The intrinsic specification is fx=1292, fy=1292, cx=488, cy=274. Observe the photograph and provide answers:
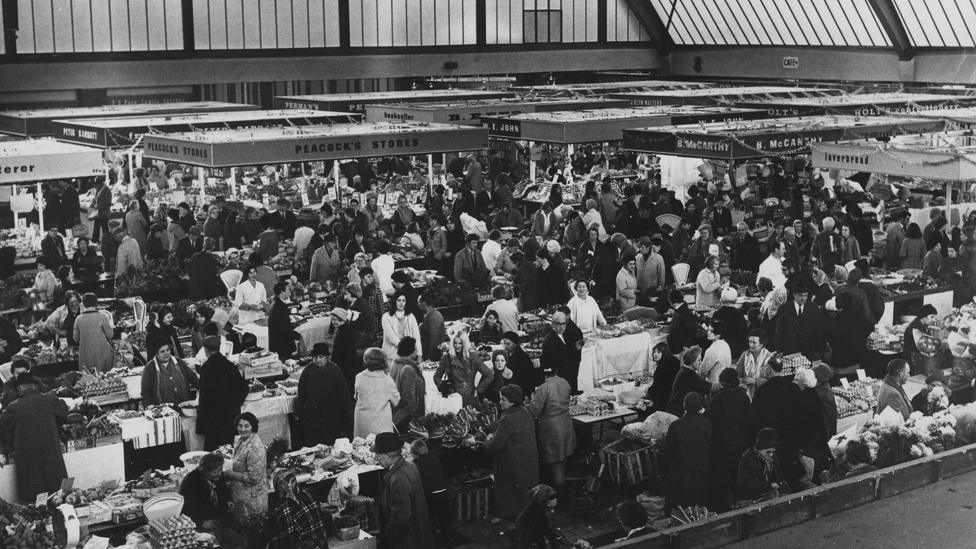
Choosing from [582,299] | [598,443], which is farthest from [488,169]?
[598,443]

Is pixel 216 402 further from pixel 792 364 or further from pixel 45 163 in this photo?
pixel 45 163

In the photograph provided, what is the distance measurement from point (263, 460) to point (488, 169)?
60.4 ft

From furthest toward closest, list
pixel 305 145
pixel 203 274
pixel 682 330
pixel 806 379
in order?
pixel 305 145, pixel 203 274, pixel 682 330, pixel 806 379

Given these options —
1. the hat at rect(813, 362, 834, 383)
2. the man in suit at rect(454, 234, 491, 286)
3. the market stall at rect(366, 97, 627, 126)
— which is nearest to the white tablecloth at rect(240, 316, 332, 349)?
the man in suit at rect(454, 234, 491, 286)

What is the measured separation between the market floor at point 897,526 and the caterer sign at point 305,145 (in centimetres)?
→ 1114

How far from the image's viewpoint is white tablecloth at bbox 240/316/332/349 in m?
14.1

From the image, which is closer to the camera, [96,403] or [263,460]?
[263,460]

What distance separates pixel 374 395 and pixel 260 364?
214 centimetres

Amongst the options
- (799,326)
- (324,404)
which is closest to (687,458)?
(324,404)

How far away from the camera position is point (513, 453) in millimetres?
10000

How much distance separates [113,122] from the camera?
22.5 meters

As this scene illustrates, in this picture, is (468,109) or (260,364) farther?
(468,109)

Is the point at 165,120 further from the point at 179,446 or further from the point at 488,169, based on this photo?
the point at 179,446

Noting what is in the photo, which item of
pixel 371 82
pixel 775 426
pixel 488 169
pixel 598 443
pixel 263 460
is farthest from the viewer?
pixel 371 82
